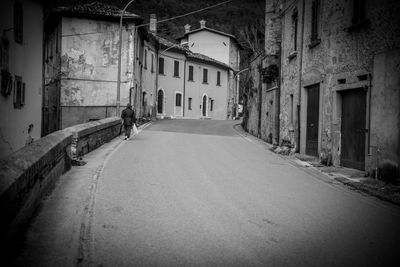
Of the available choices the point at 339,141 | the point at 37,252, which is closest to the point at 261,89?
the point at 339,141

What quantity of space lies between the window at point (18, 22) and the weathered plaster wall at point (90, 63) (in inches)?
480

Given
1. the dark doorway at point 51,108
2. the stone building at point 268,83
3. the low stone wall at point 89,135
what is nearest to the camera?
the low stone wall at point 89,135

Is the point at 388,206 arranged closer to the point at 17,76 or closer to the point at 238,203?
the point at 238,203

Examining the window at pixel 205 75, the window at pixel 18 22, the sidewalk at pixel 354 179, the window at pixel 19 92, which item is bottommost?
the sidewalk at pixel 354 179

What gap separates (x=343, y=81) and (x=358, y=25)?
187 centimetres

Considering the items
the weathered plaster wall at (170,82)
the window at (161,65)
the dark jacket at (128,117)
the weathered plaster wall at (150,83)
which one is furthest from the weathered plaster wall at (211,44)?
the dark jacket at (128,117)

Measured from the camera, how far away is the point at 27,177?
560 cm

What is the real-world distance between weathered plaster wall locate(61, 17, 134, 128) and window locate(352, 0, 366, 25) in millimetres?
20928

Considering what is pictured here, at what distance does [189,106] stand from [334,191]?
41.1m

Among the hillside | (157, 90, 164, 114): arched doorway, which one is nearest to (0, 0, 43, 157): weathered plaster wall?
(157, 90, 164, 114): arched doorway

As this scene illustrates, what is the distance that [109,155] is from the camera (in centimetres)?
1404

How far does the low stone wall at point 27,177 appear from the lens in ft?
14.7

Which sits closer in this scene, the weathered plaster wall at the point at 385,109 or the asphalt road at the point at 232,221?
Result: the asphalt road at the point at 232,221

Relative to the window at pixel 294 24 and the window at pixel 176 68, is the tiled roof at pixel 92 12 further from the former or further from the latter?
the window at pixel 176 68
